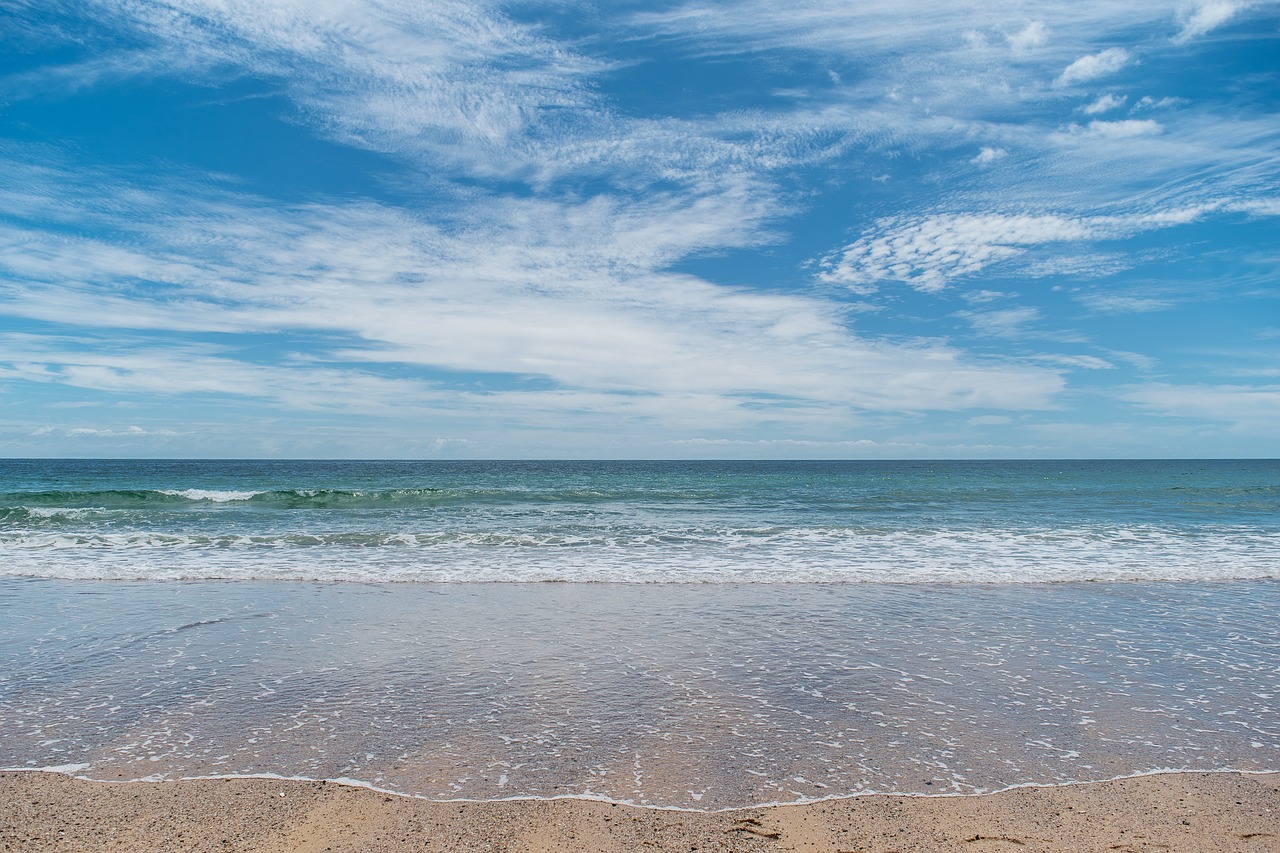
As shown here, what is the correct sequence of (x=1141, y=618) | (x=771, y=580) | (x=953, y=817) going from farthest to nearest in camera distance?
(x=771, y=580), (x=1141, y=618), (x=953, y=817)

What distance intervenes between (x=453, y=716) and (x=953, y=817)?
347cm

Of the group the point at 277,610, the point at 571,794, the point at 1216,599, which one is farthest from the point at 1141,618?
the point at 277,610

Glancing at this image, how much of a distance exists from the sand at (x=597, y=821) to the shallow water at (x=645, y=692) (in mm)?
200

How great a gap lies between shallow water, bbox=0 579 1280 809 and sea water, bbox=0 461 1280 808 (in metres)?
0.03

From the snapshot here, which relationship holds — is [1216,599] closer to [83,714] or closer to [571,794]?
[571,794]

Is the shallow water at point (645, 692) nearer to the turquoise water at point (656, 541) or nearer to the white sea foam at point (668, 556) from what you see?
the white sea foam at point (668, 556)

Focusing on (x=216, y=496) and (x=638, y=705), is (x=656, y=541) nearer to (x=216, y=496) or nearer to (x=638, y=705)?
(x=638, y=705)

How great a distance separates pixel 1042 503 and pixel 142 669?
106 ft

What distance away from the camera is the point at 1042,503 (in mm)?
30375

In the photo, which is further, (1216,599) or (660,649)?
(1216,599)

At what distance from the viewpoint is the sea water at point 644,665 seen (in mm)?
4609

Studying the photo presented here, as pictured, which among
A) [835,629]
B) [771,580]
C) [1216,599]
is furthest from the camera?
[771,580]

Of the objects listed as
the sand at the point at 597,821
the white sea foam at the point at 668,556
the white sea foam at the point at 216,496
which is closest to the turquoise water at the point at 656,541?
the white sea foam at the point at 668,556

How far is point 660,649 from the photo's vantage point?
730 cm
